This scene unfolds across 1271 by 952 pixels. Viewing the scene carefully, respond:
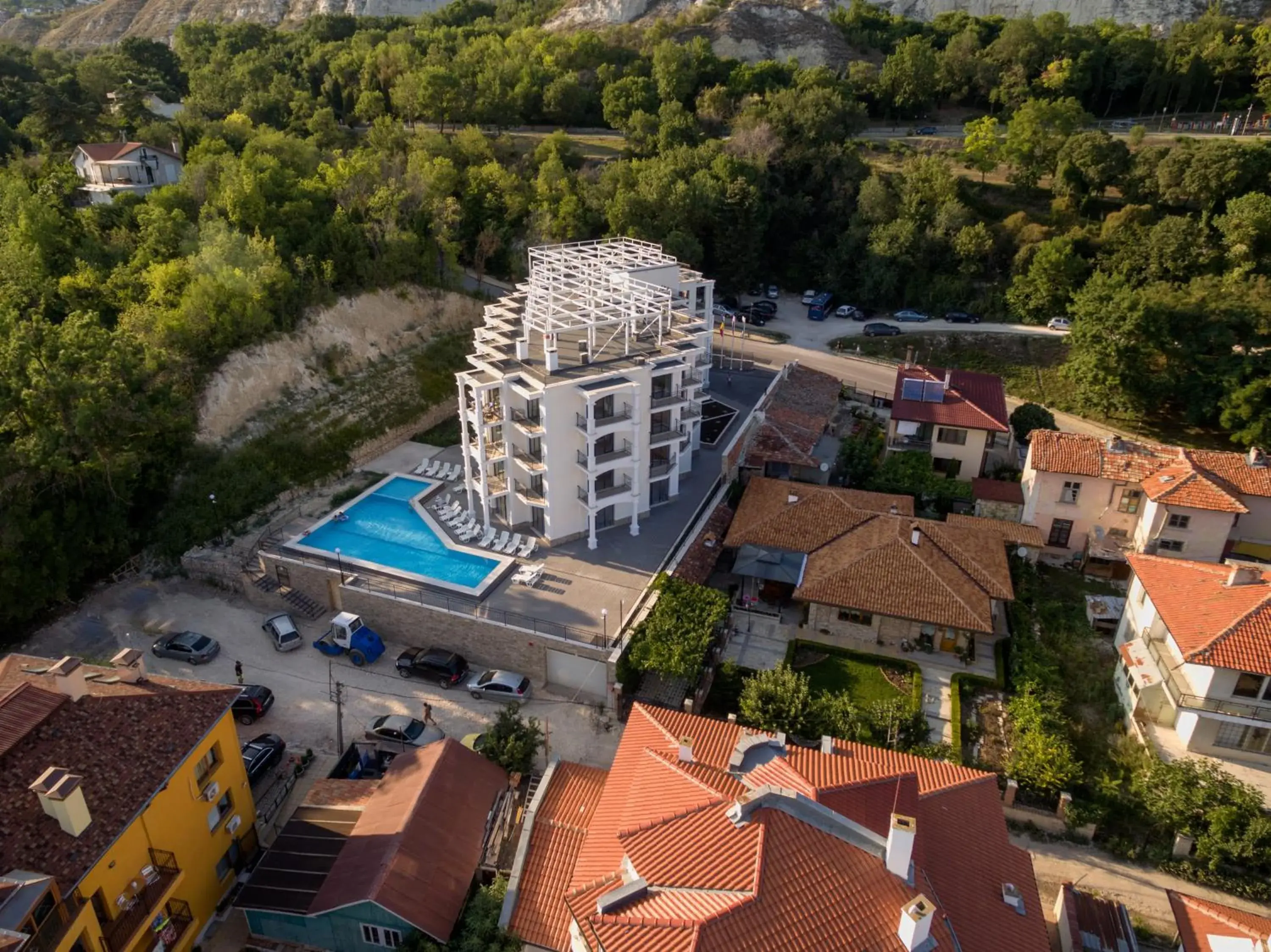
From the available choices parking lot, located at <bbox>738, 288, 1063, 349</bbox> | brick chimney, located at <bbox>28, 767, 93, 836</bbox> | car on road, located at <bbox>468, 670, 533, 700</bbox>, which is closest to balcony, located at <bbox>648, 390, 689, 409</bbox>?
car on road, located at <bbox>468, 670, 533, 700</bbox>

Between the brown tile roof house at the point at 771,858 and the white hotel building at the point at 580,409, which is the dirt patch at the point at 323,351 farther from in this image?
the brown tile roof house at the point at 771,858

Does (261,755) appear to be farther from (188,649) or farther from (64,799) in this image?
(64,799)

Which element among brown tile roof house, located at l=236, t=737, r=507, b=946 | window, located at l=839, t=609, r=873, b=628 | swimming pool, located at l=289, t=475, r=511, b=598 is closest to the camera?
brown tile roof house, located at l=236, t=737, r=507, b=946

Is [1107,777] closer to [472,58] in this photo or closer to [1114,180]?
[1114,180]

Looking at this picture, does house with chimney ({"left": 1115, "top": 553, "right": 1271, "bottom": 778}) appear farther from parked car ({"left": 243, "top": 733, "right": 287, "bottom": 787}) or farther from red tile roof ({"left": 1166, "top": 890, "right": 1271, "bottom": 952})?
parked car ({"left": 243, "top": 733, "right": 287, "bottom": 787})

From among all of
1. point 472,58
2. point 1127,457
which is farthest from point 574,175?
point 1127,457

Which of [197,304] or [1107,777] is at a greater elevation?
[197,304]
